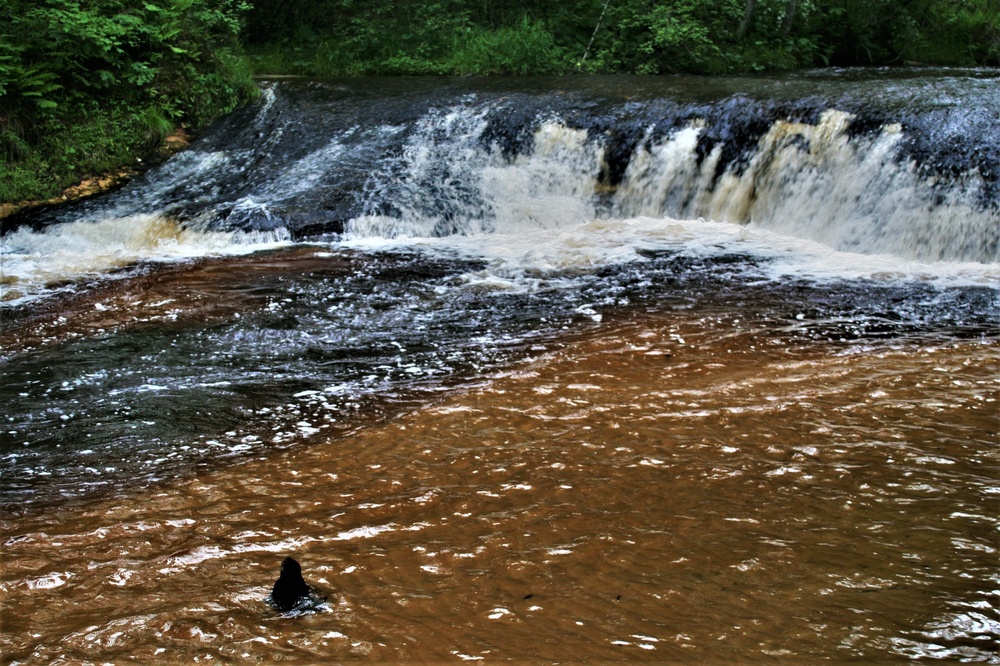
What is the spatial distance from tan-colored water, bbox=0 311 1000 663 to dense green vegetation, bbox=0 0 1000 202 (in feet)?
29.0

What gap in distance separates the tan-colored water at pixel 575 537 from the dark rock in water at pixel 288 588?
5 centimetres

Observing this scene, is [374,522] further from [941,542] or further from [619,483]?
[941,542]

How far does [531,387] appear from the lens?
550 centimetres

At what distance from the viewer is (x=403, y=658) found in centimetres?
292

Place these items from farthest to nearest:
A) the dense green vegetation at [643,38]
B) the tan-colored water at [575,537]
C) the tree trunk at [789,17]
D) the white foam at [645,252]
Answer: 1. the tree trunk at [789,17]
2. the dense green vegetation at [643,38]
3. the white foam at [645,252]
4. the tan-colored water at [575,537]

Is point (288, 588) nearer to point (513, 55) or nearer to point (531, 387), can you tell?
point (531, 387)

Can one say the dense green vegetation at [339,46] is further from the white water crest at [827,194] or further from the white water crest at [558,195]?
the white water crest at [827,194]

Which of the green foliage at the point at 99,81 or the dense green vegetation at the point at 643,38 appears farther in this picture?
the dense green vegetation at the point at 643,38

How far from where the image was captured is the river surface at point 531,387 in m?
3.18

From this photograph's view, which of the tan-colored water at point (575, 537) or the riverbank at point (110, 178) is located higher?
the riverbank at point (110, 178)

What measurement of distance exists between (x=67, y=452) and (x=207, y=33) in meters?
10.7

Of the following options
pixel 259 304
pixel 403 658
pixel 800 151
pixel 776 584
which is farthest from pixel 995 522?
pixel 800 151

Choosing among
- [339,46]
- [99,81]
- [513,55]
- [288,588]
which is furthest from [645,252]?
[339,46]

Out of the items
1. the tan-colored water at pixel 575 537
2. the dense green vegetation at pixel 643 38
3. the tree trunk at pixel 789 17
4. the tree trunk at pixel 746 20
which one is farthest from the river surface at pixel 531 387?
the tree trunk at pixel 789 17
